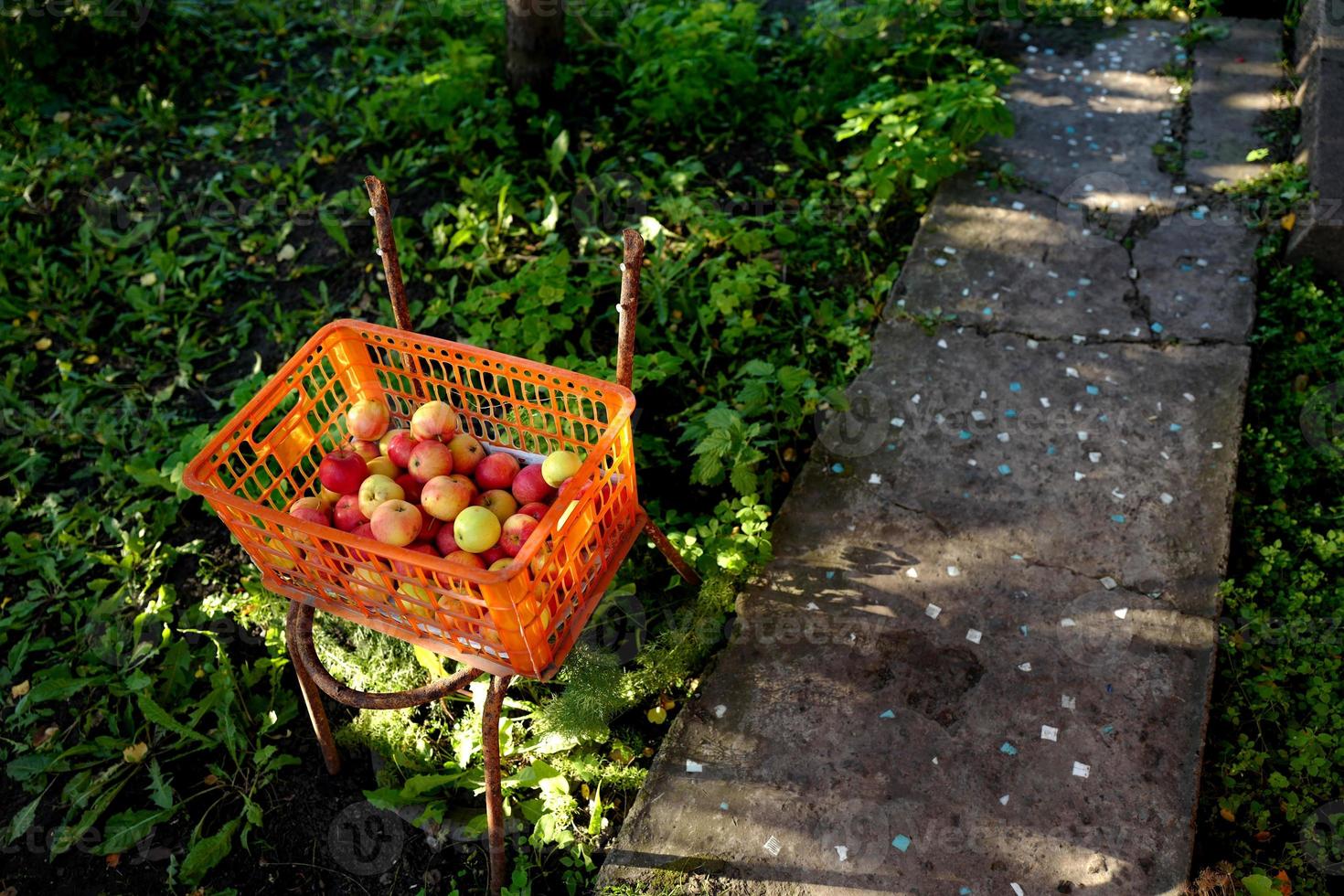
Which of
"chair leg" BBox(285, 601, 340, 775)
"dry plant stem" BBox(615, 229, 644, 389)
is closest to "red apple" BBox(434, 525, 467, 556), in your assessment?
"chair leg" BBox(285, 601, 340, 775)

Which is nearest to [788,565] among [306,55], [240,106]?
[240,106]

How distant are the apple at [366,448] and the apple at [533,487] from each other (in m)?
0.46

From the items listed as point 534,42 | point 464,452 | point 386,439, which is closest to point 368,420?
point 386,439

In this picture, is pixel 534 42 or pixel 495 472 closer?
pixel 495 472

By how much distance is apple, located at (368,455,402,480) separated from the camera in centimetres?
261

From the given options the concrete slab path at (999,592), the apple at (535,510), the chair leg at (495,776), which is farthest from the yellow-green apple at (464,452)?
the concrete slab path at (999,592)

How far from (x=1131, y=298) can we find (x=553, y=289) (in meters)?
2.46

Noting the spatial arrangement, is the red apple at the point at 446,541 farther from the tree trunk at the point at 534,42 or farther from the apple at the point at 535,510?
the tree trunk at the point at 534,42

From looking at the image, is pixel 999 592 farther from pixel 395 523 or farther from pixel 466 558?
pixel 395 523

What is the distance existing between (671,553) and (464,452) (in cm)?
77

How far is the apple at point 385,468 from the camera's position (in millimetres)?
2605

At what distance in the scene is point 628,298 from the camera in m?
2.40

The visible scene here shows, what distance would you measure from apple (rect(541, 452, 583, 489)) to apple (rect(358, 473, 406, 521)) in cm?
39

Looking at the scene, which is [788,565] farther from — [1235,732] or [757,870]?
[1235,732]
